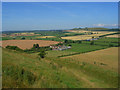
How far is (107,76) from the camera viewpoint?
553 centimetres

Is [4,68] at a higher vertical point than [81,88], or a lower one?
higher

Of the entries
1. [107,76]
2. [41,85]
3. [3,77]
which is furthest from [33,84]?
[107,76]

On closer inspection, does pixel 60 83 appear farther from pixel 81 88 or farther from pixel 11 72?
pixel 11 72

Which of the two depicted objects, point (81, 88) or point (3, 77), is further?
point (3, 77)

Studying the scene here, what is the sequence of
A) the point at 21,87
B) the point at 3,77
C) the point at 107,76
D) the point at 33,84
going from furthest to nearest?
1. the point at 107,76
2. the point at 3,77
3. the point at 33,84
4. the point at 21,87

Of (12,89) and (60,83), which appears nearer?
(12,89)

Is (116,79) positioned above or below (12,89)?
below

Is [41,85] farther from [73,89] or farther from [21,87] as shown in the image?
[73,89]

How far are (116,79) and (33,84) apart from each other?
142 inches

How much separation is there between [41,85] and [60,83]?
26.3 inches

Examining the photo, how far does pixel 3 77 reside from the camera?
14.1 ft

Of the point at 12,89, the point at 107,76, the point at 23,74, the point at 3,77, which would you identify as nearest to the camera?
the point at 12,89

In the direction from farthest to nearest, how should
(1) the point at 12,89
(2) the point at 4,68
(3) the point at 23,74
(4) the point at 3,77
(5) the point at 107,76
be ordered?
(5) the point at 107,76
(2) the point at 4,68
(3) the point at 23,74
(4) the point at 3,77
(1) the point at 12,89

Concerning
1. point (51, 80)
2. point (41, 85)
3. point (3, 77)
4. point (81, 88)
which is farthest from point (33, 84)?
point (81, 88)
